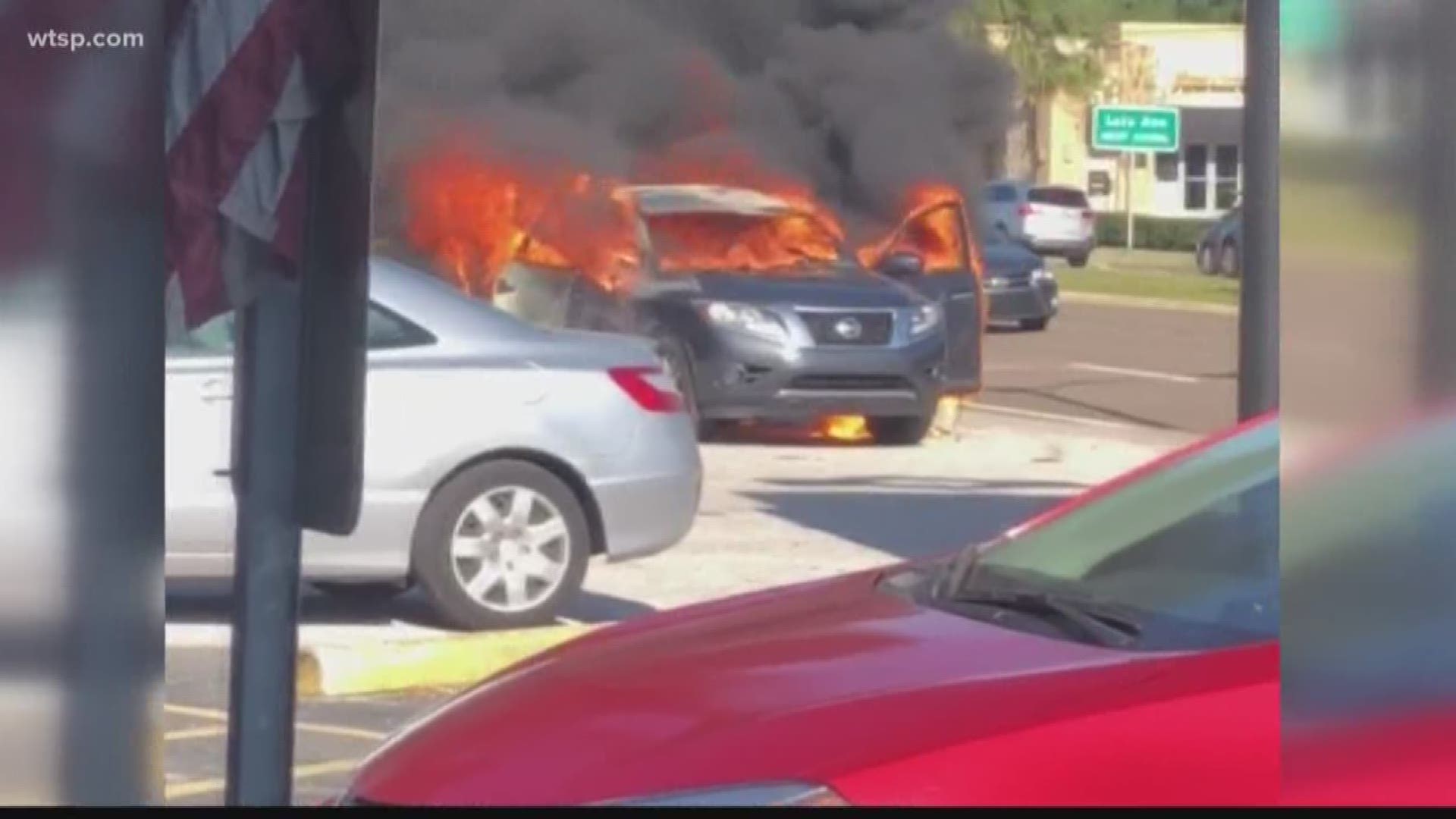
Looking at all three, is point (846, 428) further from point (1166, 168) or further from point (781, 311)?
point (1166, 168)

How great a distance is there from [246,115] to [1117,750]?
1.73 m

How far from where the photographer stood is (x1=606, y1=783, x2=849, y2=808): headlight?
369 centimetres

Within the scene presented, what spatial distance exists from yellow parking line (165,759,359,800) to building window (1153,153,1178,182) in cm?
3260

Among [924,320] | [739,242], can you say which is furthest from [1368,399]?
[924,320]

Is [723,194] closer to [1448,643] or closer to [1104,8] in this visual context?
[1104,8]

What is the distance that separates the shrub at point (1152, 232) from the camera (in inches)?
1539

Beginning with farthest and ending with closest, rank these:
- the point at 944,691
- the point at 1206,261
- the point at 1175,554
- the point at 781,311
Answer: the point at 1206,261 < the point at 781,311 < the point at 1175,554 < the point at 944,691

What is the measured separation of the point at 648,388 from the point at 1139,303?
23917 mm

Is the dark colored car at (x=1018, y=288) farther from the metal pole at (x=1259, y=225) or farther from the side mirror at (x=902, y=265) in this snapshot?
the metal pole at (x=1259, y=225)

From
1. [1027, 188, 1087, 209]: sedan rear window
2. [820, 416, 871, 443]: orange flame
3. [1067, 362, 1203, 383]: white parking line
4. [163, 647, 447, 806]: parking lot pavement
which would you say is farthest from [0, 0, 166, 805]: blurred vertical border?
[1027, 188, 1087, 209]: sedan rear window

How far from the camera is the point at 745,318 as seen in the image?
16047 mm

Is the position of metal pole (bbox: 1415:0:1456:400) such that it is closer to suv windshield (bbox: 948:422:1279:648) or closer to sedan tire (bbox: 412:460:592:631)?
suv windshield (bbox: 948:422:1279:648)

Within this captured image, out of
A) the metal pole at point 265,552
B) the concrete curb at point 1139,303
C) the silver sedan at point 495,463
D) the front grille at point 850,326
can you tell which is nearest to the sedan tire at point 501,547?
the silver sedan at point 495,463

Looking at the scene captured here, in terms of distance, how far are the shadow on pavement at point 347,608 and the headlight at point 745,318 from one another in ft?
17.7
